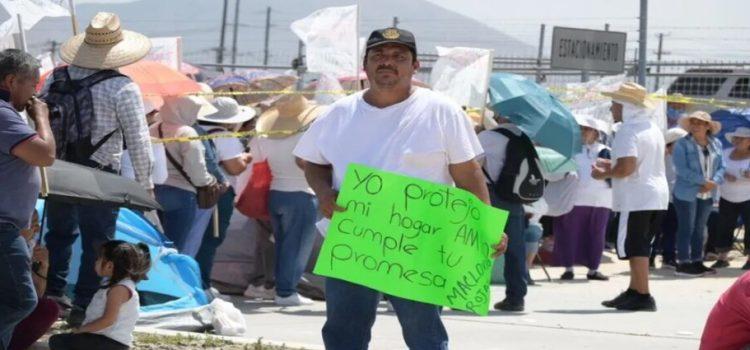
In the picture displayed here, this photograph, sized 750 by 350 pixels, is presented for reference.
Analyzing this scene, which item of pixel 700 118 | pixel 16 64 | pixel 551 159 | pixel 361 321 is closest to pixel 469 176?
pixel 361 321

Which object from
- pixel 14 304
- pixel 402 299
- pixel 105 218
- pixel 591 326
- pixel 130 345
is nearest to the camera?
pixel 402 299

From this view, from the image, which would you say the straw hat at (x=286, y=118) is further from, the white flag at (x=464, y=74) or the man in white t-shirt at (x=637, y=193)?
the man in white t-shirt at (x=637, y=193)

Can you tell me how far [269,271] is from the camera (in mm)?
12508

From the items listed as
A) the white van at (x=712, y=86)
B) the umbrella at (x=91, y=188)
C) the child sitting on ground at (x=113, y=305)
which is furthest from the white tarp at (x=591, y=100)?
the child sitting on ground at (x=113, y=305)

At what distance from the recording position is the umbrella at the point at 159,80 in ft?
36.1

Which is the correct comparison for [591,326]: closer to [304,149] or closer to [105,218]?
[105,218]

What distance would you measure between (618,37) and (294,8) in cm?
18044

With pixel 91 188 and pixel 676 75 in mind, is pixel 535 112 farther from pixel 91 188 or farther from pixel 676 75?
pixel 676 75

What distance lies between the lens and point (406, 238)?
6.35 m

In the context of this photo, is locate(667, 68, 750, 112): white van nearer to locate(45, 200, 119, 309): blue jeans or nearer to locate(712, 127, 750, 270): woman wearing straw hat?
locate(712, 127, 750, 270): woman wearing straw hat

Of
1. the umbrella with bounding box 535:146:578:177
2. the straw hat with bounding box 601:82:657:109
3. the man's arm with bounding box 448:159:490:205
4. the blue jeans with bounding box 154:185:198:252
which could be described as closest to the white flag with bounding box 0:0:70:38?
the blue jeans with bounding box 154:185:198:252

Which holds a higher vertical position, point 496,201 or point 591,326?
point 496,201

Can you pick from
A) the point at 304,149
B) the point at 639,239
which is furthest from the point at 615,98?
the point at 304,149

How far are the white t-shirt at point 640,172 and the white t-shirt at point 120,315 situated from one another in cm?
496
